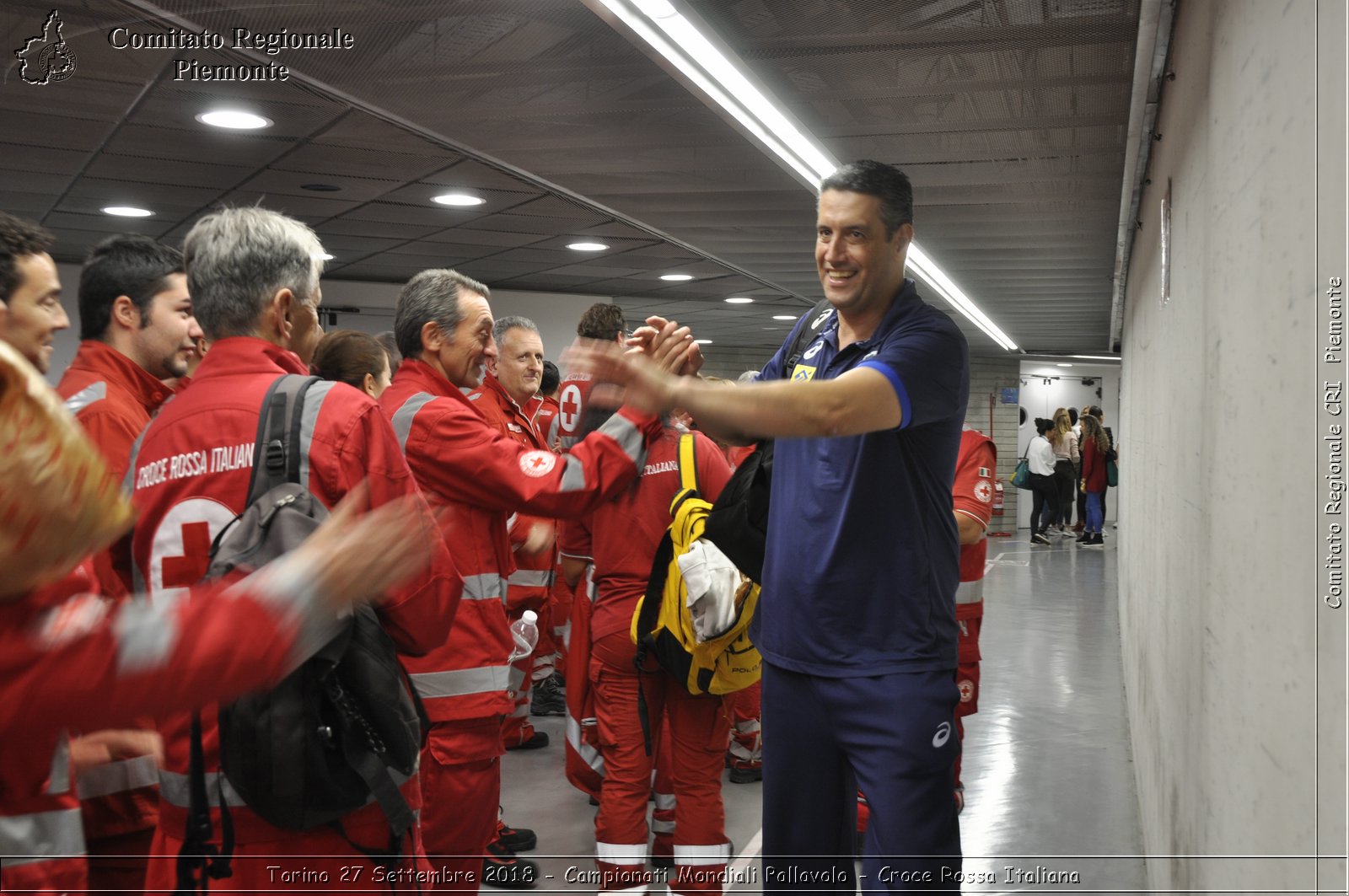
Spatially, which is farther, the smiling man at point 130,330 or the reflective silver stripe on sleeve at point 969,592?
the reflective silver stripe on sleeve at point 969,592

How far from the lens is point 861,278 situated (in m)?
2.33

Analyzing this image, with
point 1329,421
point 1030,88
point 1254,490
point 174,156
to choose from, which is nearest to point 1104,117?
point 1030,88

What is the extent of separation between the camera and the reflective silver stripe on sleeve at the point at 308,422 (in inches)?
73.2

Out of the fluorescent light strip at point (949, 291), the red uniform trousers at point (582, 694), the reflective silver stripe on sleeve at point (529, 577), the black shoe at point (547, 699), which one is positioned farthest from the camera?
the fluorescent light strip at point (949, 291)

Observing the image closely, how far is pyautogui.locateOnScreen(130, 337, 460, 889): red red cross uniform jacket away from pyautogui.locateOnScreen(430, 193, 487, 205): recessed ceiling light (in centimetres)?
553

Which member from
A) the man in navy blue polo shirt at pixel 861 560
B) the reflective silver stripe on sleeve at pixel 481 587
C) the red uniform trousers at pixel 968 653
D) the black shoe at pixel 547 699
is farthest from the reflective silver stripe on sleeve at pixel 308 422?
the black shoe at pixel 547 699

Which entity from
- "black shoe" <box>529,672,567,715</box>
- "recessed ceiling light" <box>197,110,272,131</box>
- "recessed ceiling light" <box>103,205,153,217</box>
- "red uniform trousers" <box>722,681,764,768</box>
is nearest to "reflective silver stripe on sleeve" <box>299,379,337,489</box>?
"red uniform trousers" <box>722,681,764,768</box>

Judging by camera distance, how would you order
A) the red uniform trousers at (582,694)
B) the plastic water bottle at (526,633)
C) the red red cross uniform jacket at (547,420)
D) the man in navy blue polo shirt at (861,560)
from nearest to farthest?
the man in navy blue polo shirt at (861,560)
the plastic water bottle at (526,633)
the red uniform trousers at (582,694)
the red red cross uniform jacket at (547,420)

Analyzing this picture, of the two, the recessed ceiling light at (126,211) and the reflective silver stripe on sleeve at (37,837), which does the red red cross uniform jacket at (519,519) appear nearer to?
the reflective silver stripe on sleeve at (37,837)

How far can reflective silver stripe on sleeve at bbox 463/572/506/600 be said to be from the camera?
2932 millimetres

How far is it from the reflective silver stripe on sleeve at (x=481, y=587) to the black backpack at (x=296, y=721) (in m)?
1.04

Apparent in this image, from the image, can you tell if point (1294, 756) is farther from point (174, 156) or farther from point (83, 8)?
point (174, 156)

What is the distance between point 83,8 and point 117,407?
7.42 feet

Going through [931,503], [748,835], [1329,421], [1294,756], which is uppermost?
[1329,421]
